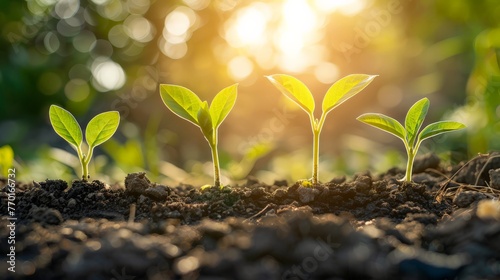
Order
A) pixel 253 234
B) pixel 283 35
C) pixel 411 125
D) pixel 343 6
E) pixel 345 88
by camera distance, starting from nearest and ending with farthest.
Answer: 1. pixel 253 234
2. pixel 345 88
3. pixel 411 125
4. pixel 283 35
5. pixel 343 6

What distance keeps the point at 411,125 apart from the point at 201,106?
0.67 meters

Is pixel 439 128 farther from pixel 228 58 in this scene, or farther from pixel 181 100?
pixel 228 58

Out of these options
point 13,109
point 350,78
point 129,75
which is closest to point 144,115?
point 129,75

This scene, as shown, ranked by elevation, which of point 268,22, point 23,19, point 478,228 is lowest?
point 478,228

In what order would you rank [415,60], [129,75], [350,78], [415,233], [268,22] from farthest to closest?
[415,60]
[129,75]
[268,22]
[350,78]
[415,233]

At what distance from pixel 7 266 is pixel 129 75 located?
514 centimetres

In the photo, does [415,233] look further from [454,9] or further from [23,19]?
[23,19]

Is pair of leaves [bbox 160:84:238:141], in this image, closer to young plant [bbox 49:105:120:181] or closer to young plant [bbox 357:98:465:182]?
young plant [bbox 49:105:120:181]

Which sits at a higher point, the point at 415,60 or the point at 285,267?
the point at 415,60

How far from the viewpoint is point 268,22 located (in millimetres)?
5680

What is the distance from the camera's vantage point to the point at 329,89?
165cm

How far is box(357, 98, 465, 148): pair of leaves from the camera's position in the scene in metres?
1.66

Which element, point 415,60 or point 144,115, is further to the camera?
point 415,60

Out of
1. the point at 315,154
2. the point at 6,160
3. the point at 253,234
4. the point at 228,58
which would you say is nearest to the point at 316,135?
the point at 315,154
